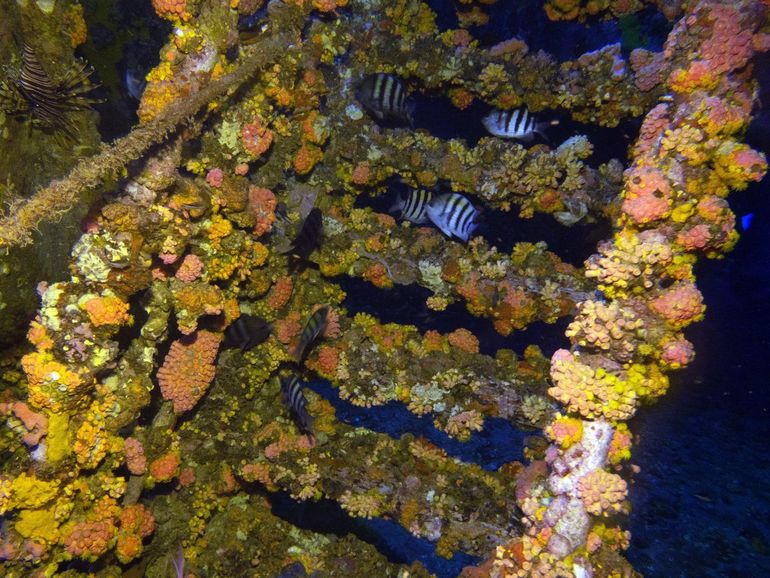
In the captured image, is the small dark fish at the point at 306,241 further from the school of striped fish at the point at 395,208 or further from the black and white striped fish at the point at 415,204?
the black and white striped fish at the point at 415,204

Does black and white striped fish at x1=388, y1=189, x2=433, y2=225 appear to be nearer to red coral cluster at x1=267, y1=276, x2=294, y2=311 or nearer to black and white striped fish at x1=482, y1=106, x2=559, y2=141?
black and white striped fish at x1=482, y1=106, x2=559, y2=141

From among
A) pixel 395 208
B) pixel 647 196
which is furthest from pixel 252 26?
pixel 647 196

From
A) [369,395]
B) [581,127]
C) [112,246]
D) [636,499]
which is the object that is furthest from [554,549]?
[581,127]

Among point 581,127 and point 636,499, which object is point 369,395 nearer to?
point 636,499

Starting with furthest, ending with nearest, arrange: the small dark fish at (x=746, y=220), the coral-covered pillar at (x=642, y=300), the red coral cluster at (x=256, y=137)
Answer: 1. the small dark fish at (x=746, y=220)
2. the red coral cluster at (x=256, y=137)
3. the coral-covered pillar at (x=642, y=300)

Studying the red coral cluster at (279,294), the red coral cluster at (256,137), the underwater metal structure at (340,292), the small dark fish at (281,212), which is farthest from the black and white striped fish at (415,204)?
the red coral cluster at (279,294)

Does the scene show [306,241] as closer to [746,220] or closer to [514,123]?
[514,123]

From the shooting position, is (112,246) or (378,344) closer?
(112,246)
